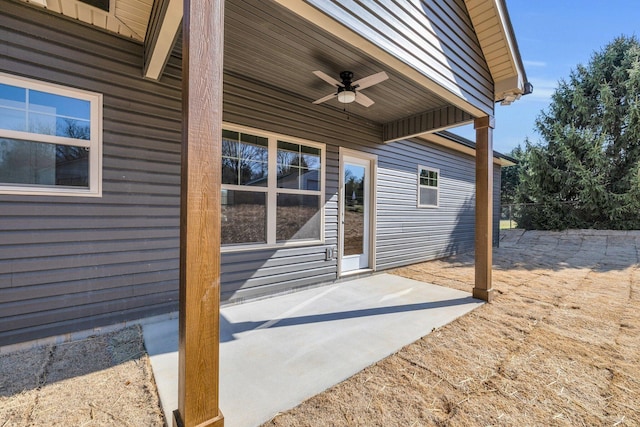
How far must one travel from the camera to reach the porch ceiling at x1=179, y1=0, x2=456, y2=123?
2.43 meters

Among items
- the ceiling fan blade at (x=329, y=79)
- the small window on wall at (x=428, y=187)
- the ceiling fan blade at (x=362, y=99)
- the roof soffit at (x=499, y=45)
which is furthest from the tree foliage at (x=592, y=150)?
the ceiling fan blade at (x=329, y=79)

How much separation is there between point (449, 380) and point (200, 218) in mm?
2033

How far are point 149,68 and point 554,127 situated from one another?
47.1 ft

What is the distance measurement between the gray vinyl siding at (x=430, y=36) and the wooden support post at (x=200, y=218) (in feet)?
2.94

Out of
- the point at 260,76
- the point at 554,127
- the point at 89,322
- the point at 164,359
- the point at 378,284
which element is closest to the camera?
the point at 164,359

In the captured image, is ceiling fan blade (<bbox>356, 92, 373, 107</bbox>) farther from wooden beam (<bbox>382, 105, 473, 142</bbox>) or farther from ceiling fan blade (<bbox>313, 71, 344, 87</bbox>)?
wooden beam (<bbox>382, 105, 473, 142</bbox>)

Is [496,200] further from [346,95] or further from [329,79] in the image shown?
[329,79]

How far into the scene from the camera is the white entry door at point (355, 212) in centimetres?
489

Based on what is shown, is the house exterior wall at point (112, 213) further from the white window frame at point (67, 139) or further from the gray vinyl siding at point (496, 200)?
the gray vinyl siding at point (496, 200)

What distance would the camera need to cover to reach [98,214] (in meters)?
2.69

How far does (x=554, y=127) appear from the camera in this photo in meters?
11.5

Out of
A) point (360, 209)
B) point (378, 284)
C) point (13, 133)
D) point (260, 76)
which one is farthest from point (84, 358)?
point (360, 209)

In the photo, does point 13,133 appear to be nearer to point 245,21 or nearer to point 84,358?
point 84,358

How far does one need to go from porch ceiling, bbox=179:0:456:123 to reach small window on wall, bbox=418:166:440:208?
2320 mm
